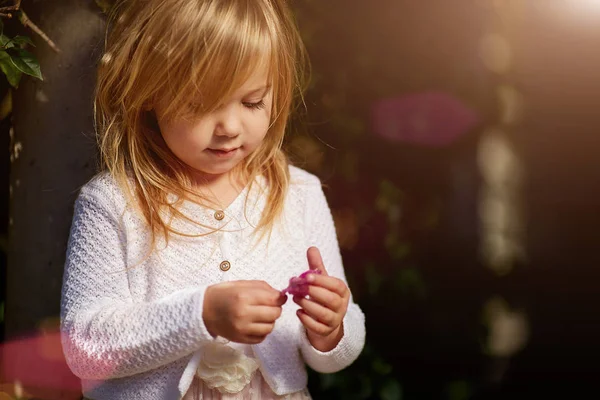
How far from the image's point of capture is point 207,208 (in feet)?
5.91

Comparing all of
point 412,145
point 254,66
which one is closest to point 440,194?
point 412,145

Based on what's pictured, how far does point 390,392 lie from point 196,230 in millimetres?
1032

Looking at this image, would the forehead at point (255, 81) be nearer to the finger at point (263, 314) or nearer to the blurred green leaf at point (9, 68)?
the finger at point (263, 314)

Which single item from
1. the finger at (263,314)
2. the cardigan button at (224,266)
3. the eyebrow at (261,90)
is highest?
the eyebrow at (261,90)

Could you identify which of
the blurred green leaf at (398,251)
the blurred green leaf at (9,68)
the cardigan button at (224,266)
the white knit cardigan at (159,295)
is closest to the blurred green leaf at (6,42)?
the blurred green leaf at (9,68)

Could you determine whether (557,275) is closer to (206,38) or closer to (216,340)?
(216,340)

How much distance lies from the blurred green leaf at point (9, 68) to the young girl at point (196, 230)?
0.84ft

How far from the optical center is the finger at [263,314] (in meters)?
1.54

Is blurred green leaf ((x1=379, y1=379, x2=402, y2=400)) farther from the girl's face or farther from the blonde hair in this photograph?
the girl's face

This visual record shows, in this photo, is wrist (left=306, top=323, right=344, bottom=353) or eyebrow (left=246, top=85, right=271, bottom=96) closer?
eyebrow (left=246, top=85, right=271, bottom=96)

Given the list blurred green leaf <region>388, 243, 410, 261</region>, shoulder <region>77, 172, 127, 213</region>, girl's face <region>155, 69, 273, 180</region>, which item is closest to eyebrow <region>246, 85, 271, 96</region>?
girl's face <region>155, 69, 273, 180</region>

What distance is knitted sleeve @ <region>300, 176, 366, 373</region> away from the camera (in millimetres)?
1818

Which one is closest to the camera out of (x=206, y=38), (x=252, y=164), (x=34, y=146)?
(x=206, y=38)

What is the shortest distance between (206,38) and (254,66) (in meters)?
0.12
